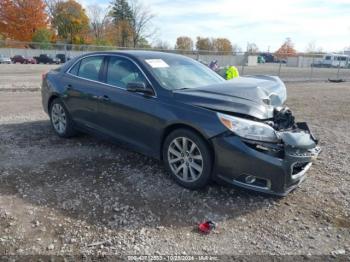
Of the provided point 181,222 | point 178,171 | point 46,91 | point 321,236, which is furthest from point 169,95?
point 46,91

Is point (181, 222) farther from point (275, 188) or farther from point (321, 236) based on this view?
point (321, 236)

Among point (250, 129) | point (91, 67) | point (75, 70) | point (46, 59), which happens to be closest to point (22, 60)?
point (46, 59)

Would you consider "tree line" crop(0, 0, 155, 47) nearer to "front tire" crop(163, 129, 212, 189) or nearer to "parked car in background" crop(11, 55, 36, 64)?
"parked car in background" crop(11, 55, 36, 64)

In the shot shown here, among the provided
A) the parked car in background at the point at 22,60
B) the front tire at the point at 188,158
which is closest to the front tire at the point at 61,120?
the front tire at the point at 188,158

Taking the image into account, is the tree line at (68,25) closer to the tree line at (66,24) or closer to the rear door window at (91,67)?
the tree line at (66,24)

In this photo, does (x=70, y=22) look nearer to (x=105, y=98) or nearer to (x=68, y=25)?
(x=68, y=25)

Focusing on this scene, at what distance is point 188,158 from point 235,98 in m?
0.90

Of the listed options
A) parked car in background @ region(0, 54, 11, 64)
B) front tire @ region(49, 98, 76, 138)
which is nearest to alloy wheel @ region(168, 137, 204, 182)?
front tire @ region(49, 98, 76, 138)

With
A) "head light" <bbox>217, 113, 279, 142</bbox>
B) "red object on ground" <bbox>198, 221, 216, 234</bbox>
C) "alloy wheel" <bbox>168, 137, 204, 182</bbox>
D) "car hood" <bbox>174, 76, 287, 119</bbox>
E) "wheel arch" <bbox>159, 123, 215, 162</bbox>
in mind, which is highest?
"car hood" <bbox>174, 76, 287, 119</bbox>

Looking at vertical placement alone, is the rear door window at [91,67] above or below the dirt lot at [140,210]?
above

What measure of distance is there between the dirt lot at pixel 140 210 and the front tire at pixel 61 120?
413 millimetres

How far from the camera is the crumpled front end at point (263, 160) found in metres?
3.34

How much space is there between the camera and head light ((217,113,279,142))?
340 cm

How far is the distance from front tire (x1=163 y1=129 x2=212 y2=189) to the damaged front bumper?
152 mm
